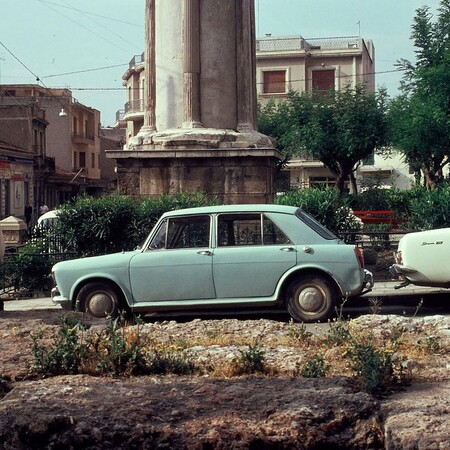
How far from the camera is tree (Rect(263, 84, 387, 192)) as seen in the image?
160ft

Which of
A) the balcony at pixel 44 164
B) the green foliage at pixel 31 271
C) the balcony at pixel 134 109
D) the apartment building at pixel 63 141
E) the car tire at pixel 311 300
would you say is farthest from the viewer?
the apartment building at pixel 63 141

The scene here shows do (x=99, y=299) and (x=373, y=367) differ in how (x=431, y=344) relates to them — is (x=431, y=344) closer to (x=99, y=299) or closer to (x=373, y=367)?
(x=373, y=367)

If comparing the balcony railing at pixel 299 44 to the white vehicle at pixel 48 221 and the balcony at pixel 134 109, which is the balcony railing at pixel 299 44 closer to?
the balcony at pixel 134 109

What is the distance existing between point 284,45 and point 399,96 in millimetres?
23291

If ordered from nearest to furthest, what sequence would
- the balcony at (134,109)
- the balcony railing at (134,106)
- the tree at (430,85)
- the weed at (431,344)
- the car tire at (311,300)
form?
the weed at (431,344)
the car tire at (311,300)
the tree at (430,85)
the balcony at (134,109)
the balcony railing at (134,106)

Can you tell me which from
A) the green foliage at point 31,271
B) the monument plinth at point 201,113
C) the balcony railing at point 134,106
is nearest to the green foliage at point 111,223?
the green foliage at point 31,271

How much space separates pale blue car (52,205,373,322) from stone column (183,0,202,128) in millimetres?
7551

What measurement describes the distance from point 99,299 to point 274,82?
59.0 metres

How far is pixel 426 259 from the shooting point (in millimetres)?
13391

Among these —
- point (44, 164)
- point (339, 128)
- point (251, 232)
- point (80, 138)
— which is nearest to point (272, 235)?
point (251, 232)

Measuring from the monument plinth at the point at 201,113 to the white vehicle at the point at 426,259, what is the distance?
6.78 metres

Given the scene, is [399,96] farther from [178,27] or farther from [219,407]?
[219,407]

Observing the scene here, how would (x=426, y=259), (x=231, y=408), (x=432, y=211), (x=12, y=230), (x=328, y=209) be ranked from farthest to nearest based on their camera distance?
(x=12, y=230), (x=432, y=211), (x=328, y=209), (x=426, y=259), (x=231, y=408)

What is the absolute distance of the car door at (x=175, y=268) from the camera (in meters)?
12.5
